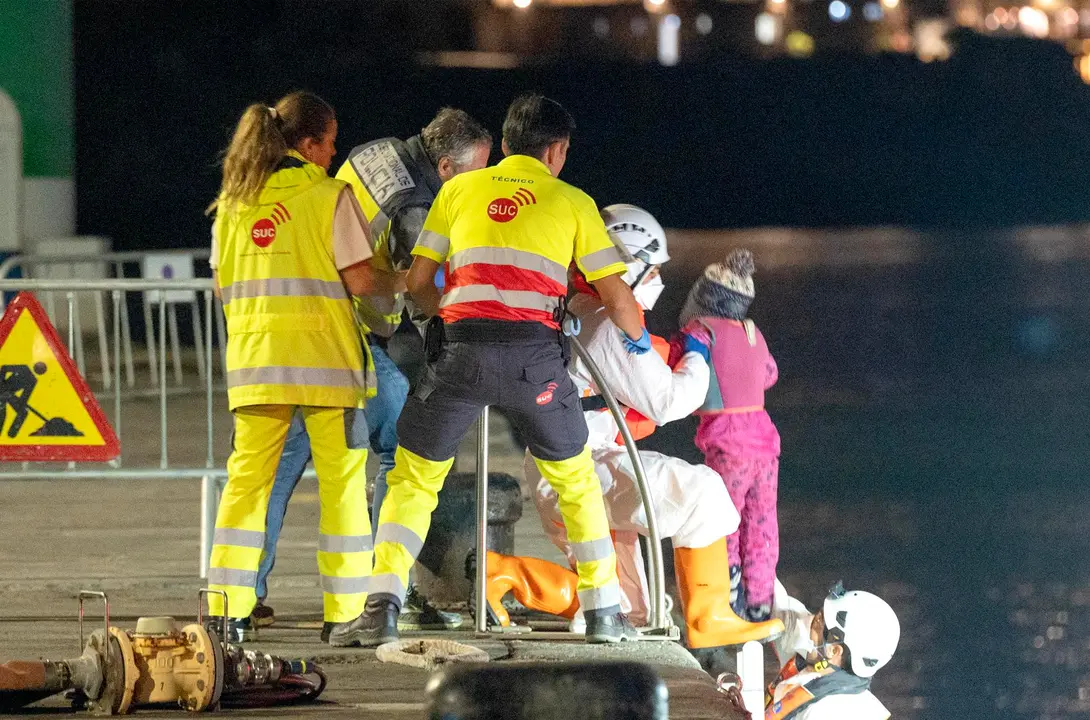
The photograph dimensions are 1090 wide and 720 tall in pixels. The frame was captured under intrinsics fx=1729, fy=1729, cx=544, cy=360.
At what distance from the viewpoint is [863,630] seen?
21.1 ft

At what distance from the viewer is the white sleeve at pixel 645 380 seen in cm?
632

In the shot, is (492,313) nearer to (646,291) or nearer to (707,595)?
(646,291)

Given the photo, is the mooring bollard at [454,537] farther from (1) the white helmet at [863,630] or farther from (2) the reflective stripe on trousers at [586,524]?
(1) the white helmet at [863,630]

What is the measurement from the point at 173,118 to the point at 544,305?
153 ft

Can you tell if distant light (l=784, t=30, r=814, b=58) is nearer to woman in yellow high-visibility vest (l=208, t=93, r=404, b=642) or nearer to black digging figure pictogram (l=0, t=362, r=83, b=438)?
black digging figure pictogram (l=0, t=362, r=83, b=438)

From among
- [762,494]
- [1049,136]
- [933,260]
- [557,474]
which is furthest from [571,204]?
[1049,136]

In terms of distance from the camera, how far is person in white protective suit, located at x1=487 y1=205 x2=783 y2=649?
637 cm

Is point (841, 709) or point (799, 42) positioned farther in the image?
point (799, 42)

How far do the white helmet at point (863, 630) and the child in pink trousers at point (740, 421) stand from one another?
43 cm

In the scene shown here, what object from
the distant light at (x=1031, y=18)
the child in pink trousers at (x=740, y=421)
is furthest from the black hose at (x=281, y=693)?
the distant light at (x=1031, y=18)

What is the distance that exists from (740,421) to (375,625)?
1739 millimetres

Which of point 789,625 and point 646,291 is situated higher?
point 646,291

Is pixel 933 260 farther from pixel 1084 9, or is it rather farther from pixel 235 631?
pixel 1084 9

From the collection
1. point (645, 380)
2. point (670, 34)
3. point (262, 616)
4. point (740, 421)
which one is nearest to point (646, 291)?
point (645, 380)
